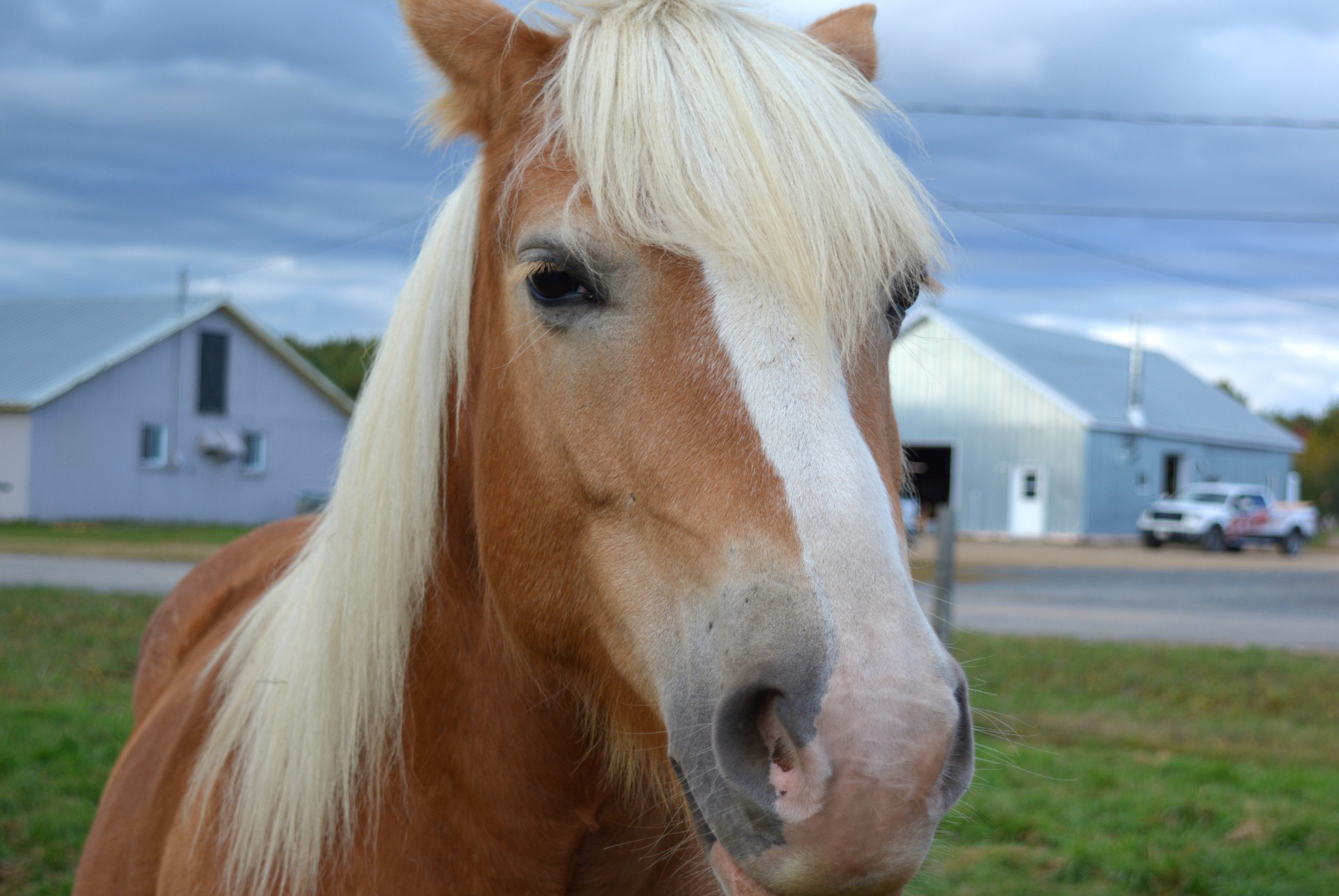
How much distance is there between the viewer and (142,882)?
95.3 inches

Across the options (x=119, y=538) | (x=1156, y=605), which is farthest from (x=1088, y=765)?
(x=119, y=538)

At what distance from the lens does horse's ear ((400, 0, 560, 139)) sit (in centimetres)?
198

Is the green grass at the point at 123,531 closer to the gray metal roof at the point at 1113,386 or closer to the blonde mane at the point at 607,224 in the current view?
the blonde mane at the point at 607,224

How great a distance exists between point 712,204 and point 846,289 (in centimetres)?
24

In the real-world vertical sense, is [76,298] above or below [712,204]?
above

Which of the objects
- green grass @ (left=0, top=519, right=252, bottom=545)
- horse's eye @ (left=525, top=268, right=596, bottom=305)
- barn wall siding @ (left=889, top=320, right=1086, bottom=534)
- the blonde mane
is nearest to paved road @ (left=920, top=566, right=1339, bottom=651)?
the blonde mane

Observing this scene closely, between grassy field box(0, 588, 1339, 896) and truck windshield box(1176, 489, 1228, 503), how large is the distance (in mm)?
21796

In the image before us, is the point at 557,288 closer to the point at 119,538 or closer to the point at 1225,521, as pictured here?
the point at 119,538

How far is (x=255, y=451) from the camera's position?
103 feet

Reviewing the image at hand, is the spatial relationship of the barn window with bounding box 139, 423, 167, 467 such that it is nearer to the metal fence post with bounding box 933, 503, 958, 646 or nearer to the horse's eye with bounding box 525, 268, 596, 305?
the metal fence post with bounding box 933, 503, 958, 646

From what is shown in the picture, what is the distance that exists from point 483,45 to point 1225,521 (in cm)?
3017

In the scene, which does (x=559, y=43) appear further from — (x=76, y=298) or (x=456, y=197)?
(x=76, y=298)

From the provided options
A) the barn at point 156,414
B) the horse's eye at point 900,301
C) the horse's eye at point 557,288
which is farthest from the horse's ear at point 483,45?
the barn at point 156,414

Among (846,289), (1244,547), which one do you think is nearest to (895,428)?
(846,289)
